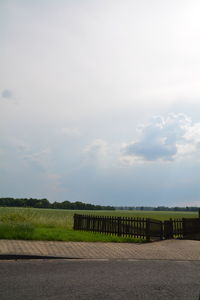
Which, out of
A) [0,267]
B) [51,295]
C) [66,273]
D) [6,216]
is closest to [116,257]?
[66,273]

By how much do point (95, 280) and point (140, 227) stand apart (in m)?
8.94

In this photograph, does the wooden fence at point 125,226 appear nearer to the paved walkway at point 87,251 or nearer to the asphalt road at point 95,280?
the paved walkway at point 87,251

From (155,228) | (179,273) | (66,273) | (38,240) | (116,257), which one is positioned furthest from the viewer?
(155,228)

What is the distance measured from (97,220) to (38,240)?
19.8 ft

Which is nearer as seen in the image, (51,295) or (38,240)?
(51,295)

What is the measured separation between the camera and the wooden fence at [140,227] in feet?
48.0

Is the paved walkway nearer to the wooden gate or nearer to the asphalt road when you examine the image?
the asphalt road

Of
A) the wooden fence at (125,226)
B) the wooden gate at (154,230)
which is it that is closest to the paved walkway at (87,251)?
the wooden gate at (154,230)

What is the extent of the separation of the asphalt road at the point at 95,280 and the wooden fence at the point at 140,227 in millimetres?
6209

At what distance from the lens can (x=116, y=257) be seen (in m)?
9.23

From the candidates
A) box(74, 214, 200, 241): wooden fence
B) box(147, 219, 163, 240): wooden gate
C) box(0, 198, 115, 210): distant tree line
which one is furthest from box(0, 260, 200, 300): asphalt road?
box(0, 198, 115, 210): distant tree line

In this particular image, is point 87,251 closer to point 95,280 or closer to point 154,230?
point 95,280

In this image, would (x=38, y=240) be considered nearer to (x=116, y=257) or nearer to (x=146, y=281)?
(x=116, y=257)

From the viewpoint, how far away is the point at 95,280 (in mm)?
6066
